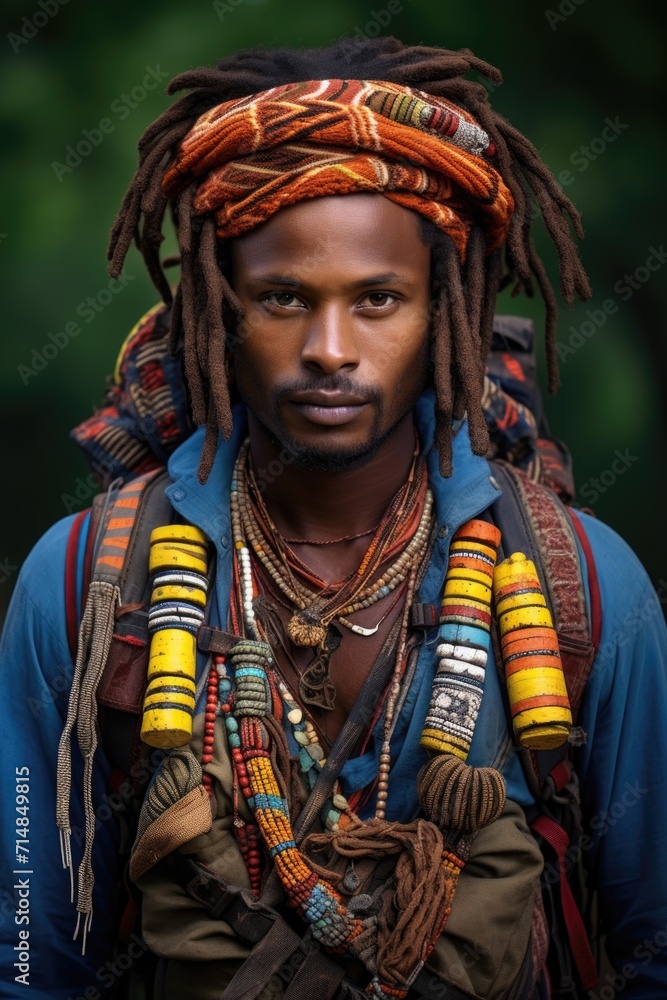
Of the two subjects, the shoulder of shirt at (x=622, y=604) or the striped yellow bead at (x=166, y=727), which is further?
the shoulder of shirt at (x=622, y=604)

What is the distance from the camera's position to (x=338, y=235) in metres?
1.93

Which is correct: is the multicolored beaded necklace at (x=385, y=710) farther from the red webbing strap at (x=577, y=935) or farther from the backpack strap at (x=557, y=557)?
the red webbing strap at (x=577, y=935)

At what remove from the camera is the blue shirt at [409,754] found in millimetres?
2080

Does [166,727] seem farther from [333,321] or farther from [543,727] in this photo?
[333,321]

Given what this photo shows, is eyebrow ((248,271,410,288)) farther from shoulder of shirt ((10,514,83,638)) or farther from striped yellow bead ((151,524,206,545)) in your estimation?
shoulder of shirt ((10,514,83,638))

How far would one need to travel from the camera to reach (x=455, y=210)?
2.06m

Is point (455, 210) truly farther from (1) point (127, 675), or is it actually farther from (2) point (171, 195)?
(1) point (127, 675)

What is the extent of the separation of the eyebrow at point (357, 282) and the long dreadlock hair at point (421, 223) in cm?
9

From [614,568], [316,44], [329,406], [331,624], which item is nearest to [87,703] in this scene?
[331,624]

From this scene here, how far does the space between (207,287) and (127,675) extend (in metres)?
0.71

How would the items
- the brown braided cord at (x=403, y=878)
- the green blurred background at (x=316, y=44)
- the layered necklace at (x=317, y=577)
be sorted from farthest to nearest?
the green blurred background at (x=316, y=44) < the layered necklace at (x=317, y=577) < the brown braided cord at (x=403, y=878)

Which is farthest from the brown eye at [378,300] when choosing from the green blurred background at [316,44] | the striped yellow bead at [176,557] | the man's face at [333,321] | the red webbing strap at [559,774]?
the green blurred background at [316,44]

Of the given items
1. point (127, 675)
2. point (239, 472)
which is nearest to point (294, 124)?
point (239, 472)

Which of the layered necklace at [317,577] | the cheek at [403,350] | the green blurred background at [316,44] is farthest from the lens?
the green blurred background at [316,44]
